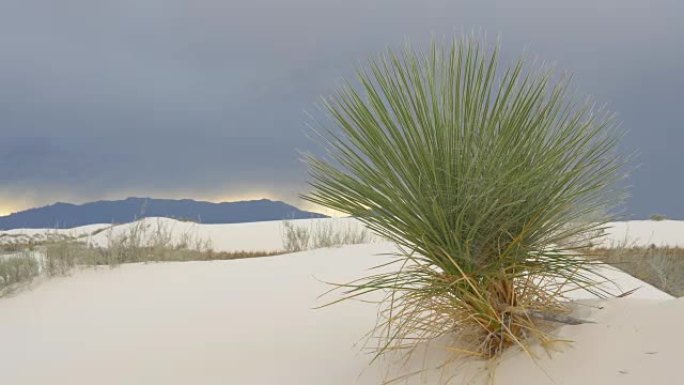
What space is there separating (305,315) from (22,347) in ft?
8.68

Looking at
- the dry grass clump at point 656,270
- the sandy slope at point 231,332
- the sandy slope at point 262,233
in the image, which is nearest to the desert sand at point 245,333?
the sandy slope at point 231,332

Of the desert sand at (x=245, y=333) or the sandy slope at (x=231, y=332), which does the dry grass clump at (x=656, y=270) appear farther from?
the sandy slope at (x=231, y=332)

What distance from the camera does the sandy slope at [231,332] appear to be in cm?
266

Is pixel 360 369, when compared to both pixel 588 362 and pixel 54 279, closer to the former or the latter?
pixel 588 362

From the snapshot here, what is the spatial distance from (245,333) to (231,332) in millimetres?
143

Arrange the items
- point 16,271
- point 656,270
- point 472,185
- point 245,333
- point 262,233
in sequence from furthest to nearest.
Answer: point 262,233 < point 656,270 < point 16,271 < point 245,333 < point 472,185

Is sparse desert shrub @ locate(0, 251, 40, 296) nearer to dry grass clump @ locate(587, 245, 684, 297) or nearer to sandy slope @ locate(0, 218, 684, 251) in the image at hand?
dry grass clump @ locate(587, 245, 684, 297)

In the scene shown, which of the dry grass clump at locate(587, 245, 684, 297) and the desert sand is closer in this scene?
the desert sand

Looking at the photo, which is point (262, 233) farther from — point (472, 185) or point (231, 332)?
point (472, 185)

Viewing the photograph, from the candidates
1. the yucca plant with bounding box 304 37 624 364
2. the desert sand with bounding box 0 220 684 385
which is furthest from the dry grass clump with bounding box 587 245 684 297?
the yucca plant with bounding box 304 37 624 364

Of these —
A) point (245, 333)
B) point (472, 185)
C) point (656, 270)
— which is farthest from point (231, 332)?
point (656, 270)

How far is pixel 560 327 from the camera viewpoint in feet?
9.61

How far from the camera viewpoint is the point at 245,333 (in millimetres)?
4906

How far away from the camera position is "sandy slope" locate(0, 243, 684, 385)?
2.66 m
